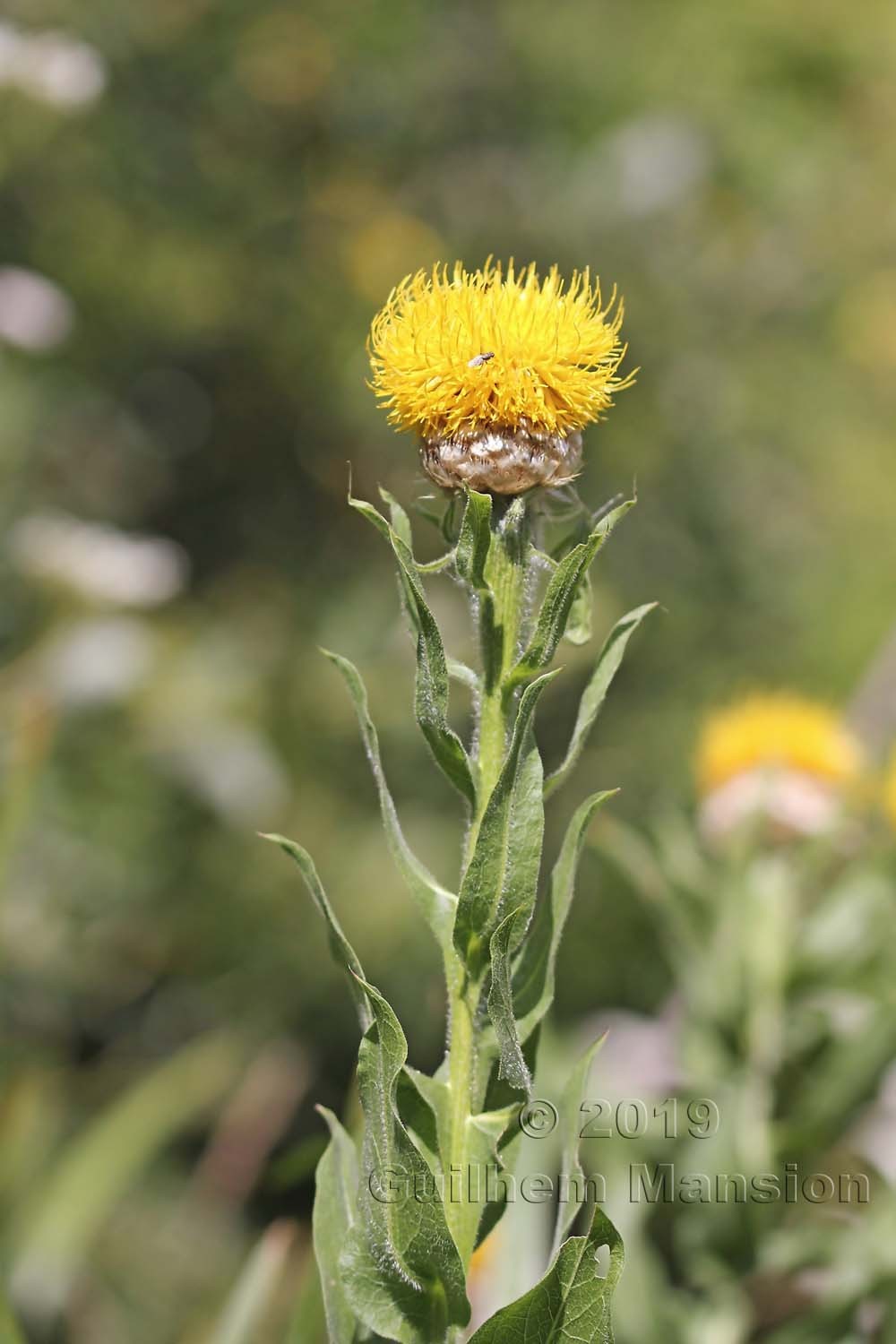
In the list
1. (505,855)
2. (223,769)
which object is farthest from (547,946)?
(223,769)

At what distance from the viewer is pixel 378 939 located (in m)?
2.93

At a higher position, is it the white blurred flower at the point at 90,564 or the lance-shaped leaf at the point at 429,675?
the white blurred flower at the point at 90,564

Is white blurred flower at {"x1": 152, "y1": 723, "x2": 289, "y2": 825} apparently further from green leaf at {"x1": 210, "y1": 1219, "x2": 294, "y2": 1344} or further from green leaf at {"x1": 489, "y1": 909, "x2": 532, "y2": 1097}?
green leaf at {"x1": 489, "y1": 909, "x2": 532, "y2": 1097}

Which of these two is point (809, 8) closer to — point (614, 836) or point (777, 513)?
point (777, 513)

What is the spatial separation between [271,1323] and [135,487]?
2.12 metres

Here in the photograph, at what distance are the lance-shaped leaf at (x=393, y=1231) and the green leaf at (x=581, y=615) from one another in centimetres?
25

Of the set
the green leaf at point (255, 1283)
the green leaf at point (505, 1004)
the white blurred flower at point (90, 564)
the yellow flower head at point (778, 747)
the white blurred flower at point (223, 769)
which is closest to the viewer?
the green leaf at point (505, 1004)

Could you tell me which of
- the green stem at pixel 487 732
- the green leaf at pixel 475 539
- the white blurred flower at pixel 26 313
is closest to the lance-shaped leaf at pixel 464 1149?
the green stem at pixel 487 732

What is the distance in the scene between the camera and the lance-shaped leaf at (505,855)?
26.9 inches

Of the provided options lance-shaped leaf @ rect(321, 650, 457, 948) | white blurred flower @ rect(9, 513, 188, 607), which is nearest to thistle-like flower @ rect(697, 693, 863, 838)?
lance-shaped leaf @ rect(321, 650, 457, 948)

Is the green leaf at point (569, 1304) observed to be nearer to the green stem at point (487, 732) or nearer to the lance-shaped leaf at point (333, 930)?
the green stem at point (487, 732)

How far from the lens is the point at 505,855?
0.70 meters

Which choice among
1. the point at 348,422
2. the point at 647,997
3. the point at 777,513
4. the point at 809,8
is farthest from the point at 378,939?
the point at 809,8

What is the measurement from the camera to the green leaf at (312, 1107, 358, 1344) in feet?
2.46
